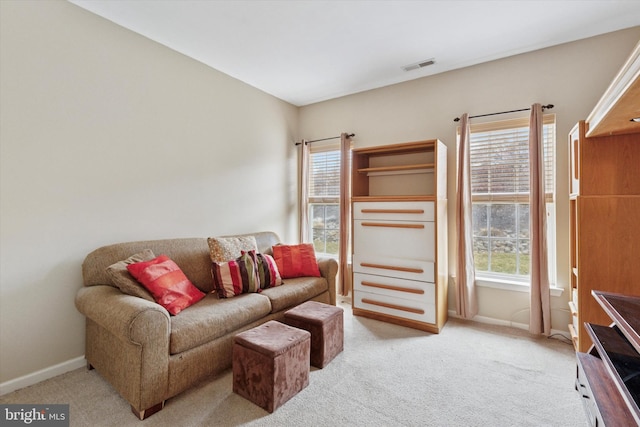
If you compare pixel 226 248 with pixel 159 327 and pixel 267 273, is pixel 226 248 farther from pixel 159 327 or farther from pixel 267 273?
pixel 159 327

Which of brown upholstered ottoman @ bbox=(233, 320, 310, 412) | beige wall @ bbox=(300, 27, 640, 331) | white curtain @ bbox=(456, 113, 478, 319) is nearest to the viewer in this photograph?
brown upholstered ottoman @ bbox=(233, 320, 310, 412)

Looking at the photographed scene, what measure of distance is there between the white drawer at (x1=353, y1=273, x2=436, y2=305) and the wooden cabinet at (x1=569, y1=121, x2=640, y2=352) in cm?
110

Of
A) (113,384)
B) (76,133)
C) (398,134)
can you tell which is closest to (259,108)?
(398,134)

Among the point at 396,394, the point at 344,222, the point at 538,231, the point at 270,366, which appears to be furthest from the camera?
the point at 344,222

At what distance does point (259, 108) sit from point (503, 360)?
362 centimetres

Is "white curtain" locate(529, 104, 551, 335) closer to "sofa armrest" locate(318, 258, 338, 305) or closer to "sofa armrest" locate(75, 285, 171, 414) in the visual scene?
"sofa armrest" locate(318, 258, 338, 305)

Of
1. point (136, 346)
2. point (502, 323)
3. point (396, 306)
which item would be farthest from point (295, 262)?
point (502, 323)

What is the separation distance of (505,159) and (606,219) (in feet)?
3.65

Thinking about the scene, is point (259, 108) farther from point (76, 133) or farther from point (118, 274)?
point (118, 274)

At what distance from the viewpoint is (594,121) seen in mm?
1858

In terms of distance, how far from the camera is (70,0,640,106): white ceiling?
220cm

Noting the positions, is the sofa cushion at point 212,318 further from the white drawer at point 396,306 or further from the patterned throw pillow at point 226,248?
the white drawer at point 396,306

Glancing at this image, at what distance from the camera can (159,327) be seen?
1681 millimetres

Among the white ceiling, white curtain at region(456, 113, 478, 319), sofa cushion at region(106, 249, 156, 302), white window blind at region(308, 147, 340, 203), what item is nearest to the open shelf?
white curtain at region(456, 113, 478, 319)
